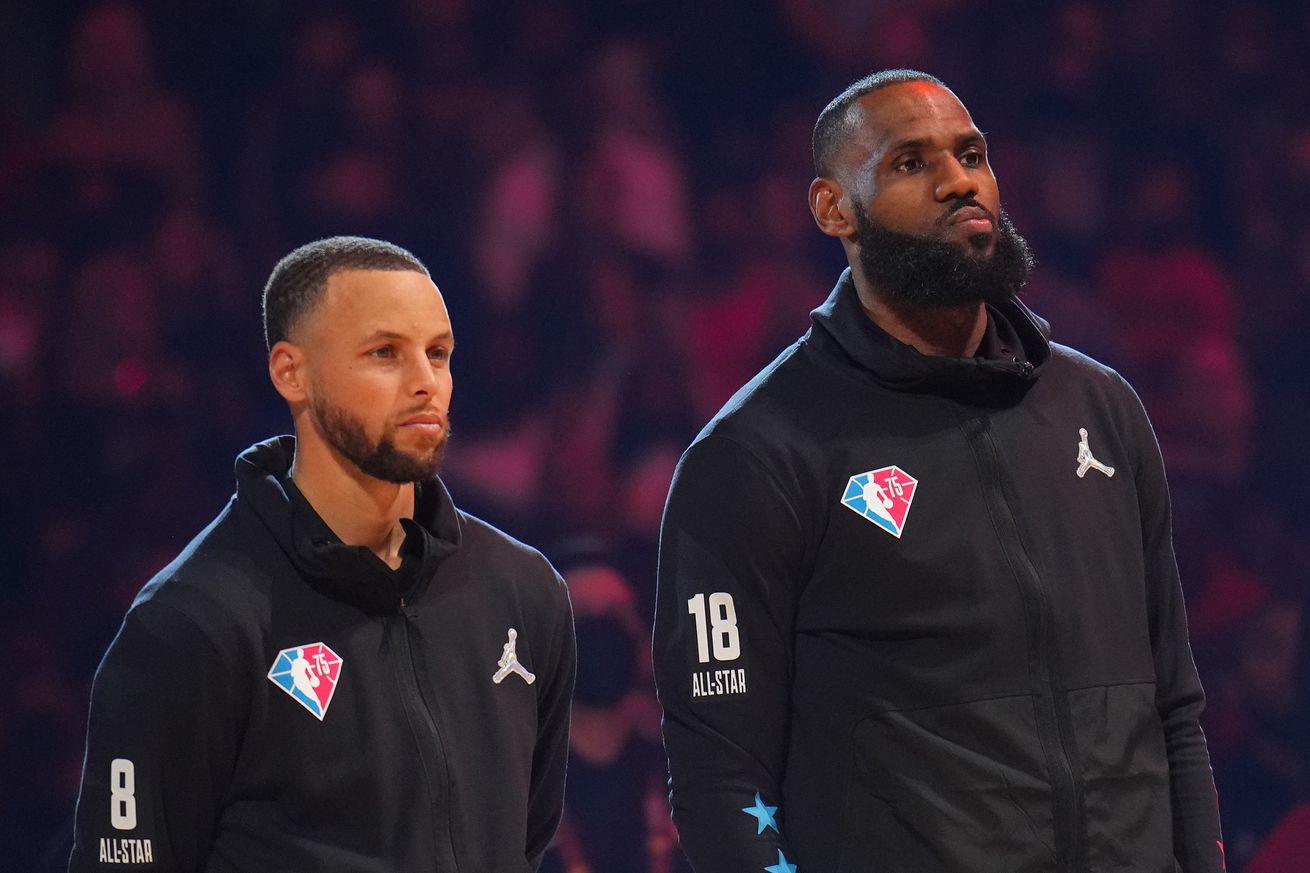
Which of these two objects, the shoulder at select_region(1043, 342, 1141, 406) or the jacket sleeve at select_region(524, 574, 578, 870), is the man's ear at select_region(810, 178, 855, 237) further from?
the jacket sleeve at select_region(524, 574, 578, 870)

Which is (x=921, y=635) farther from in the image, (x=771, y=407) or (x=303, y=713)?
(x=303, y=713)

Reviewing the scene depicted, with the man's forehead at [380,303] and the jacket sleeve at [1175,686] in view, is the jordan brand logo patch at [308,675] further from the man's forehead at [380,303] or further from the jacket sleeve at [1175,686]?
the jacket sleeve at [1175,686]

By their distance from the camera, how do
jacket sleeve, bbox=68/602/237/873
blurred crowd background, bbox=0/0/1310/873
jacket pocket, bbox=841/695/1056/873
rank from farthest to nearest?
blurred crowd background, bbox=0/0/1310/873
jacket sleeve, bbox=68/602/237/873
jacket pocket, bbox=841/695/1056/873

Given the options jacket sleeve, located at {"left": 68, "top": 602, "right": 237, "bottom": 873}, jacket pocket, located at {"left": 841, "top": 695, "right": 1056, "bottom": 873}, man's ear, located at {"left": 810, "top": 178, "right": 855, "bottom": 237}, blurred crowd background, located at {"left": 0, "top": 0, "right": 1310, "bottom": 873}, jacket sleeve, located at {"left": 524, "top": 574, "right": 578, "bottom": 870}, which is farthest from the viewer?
blurred crowd background, located at {"left": 0, "top": 0, "right": 1310, "bottom": 873}

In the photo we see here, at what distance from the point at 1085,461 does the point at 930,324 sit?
0.25 metres

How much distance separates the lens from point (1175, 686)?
6.18ft

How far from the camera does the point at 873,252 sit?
1.95 m

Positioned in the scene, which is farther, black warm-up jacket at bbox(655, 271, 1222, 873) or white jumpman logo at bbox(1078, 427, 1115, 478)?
white jumpman logo at bbox(1078, 427, 1115, 478)

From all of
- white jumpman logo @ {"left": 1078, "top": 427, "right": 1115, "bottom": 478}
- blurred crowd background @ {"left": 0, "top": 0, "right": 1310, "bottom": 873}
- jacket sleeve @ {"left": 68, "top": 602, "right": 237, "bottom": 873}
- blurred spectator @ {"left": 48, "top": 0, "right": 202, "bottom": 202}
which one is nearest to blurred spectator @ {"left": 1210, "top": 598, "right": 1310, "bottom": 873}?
blurred crowd background @ {"left": 0, "top": 0, "right": 1310, "bottom": 873}

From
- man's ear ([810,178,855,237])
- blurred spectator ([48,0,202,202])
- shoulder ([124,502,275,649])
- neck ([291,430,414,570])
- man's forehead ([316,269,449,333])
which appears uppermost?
blurred spectator ([48,0,202,202])

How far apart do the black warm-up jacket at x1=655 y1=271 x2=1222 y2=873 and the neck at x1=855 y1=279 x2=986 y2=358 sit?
50 millimetres

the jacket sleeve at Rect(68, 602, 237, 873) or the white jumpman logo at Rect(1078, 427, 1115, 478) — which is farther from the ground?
the white jumpman logo at Rect(1078, 427, 1115, 478)

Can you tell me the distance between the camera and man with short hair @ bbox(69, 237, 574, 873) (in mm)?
1811

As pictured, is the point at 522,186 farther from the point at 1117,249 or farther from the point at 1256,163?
the point at 1256,163
